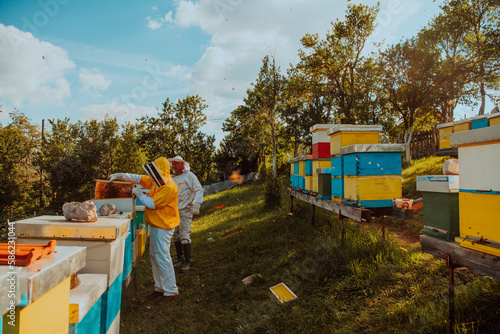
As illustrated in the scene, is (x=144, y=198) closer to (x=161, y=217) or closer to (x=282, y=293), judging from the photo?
(x=161, y=217)

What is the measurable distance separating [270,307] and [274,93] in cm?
1361

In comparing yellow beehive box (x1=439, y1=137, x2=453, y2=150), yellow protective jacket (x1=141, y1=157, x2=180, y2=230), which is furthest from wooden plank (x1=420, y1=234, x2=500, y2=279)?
yellow protective jacket (x1=141, y1=157, x2=180, y2=230)

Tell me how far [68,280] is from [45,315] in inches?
8.3

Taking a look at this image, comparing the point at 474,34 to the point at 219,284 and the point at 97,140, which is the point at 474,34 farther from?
the point at 97,140

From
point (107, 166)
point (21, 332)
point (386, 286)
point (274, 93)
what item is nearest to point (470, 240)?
point (386, 286)

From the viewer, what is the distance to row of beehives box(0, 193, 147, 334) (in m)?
1.13

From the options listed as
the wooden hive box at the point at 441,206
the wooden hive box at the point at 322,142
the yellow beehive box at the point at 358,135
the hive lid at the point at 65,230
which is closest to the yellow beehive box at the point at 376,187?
the yellow beehive box at the point at 358,135

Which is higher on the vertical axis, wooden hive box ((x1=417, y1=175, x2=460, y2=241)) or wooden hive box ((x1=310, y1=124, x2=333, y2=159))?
wooden hive box ((x1=310, y1=124, x2=333, y2=159))

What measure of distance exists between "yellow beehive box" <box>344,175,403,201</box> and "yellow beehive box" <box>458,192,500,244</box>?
1.51 metres

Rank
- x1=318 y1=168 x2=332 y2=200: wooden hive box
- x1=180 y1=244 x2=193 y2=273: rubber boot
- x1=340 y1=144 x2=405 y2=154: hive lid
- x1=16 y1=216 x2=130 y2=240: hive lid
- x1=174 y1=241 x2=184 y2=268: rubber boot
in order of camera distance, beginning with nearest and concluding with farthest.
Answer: x1=16 y1=216 x2=130 y2=240: hive lid
x1=340 y1=144 x2=405 y2=154: hive lid
x1=318 y1=168 x2=332 y2=200: wooden hive box
x1=180 y1=244 x2=193 y2=273: rubber boot
x1=174 y1=241 x2=184 y2=268: rubber boot

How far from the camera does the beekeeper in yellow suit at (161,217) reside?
3.89m

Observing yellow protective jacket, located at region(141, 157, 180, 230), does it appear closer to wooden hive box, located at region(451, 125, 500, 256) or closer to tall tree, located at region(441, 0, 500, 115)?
wooden hive box, located at region(451, 125, 500, 256)

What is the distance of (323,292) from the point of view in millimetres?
3428

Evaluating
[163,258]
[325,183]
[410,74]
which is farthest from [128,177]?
[410,74]
